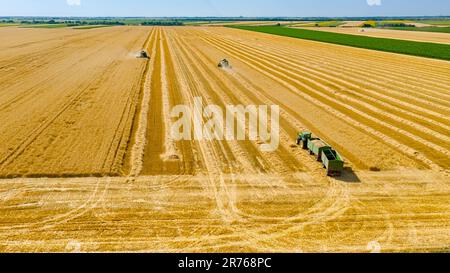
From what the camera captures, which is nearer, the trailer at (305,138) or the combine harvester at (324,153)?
Result: the combine harvester at (324,153)

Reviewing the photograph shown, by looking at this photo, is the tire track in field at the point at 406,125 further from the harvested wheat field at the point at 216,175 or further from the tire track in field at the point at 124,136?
the tire track in field at the point at 124,136

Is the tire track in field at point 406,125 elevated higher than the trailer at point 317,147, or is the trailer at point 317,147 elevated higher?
the trailer at point 317,147

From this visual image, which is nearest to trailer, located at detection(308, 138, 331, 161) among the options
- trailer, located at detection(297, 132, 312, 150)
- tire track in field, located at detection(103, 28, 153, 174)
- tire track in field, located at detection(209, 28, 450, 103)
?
trailer, located at detection(297, 132, 312, 150)

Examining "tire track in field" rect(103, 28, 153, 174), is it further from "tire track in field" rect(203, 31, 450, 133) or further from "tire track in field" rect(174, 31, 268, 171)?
"tire track in field" rect(203, 31, 450, 133)

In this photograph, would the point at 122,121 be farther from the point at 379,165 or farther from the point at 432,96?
the point at 432,96

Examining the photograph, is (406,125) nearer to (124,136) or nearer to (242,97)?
(242,97)

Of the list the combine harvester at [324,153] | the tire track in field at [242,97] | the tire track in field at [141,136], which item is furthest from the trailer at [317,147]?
the tire track in field at [141,136]

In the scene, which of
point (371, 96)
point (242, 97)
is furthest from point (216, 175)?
point (371, 96)
